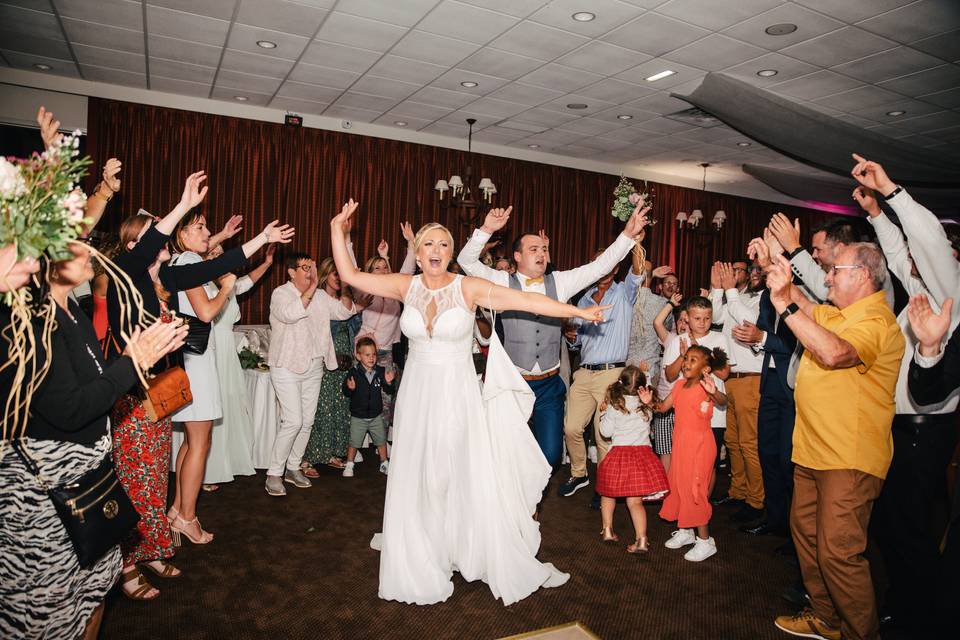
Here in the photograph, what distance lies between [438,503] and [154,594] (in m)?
1.49

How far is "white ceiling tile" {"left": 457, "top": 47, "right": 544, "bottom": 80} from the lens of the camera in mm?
5539

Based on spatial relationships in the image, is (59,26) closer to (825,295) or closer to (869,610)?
(825,295)

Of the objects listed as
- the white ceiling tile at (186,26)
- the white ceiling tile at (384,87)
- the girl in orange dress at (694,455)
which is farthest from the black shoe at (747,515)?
the white ceiling tile at (186,26)

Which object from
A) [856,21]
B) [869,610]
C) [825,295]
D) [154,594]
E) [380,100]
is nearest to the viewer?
[869,610]

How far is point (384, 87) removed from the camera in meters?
6.56

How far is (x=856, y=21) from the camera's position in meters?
4.62

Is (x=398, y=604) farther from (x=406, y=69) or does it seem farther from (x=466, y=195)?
(x=466, y=195)

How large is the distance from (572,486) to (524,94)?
4.27m

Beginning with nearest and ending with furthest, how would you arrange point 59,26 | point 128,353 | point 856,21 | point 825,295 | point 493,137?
1. point 128,353
2. point 825,295
3. point 856,21
4. point 59,26
5. point 493,137

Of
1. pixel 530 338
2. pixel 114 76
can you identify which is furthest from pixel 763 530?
pixel 114 76

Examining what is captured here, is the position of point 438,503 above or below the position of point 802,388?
below

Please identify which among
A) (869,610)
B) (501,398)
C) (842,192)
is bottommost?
(869,610)

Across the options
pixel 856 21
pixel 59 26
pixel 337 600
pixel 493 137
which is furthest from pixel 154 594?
pixel 493 137

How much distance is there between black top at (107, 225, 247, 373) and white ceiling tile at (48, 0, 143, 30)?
2939mm
